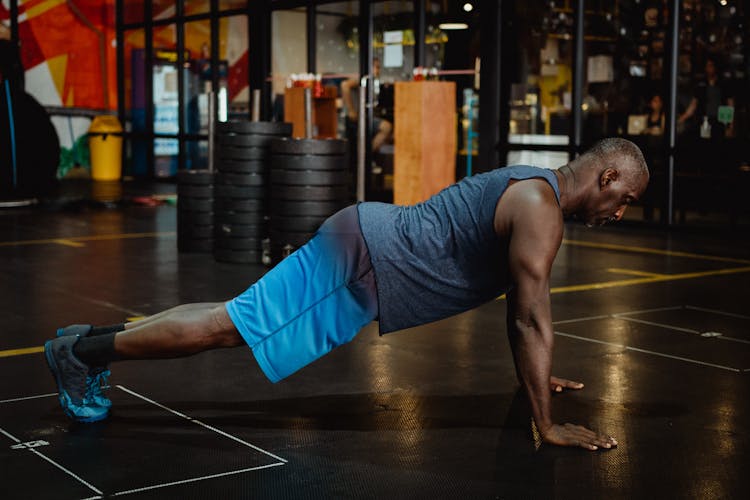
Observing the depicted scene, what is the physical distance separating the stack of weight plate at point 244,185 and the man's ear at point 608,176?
525 centimetres

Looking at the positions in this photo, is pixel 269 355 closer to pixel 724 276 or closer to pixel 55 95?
pixel 724 276

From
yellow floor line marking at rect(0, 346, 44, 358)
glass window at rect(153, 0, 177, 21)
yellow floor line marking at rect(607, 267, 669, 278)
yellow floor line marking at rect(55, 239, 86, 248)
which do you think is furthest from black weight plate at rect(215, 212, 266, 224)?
glass window at rect(153, 0, 177, 21)

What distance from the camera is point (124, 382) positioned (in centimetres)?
436

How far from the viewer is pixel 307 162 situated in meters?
7.87

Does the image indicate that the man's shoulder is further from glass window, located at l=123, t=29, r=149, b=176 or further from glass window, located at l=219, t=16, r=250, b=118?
glass window, located at l=123, t=29, r=149, b=176

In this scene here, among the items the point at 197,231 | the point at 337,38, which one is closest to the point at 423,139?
the point at 197,231

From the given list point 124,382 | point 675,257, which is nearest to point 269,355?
point 124,382

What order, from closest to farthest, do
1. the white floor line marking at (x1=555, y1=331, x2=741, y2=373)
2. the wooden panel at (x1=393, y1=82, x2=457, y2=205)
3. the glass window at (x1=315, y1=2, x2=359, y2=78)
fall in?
the white floor line marking at (x1=555, y1=331, x2=741, y2=373) < the wooden panel at (x1=393, y1=82, x2=457, y2=205) < the glass window at (x1=315, y1=2, x2=359, y2=78)

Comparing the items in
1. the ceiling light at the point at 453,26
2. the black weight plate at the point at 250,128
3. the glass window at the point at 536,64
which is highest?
the ceiling light at the point at 453,26

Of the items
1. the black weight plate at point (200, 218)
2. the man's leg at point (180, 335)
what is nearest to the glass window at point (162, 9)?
the black weight plate at point (200, 218)

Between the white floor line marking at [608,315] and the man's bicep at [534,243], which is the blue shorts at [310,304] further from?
the white floor line marking at [608,315]

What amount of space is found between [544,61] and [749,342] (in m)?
7.85

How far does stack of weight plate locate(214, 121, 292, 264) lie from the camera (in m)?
8.29

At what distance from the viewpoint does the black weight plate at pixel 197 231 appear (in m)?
8.92
